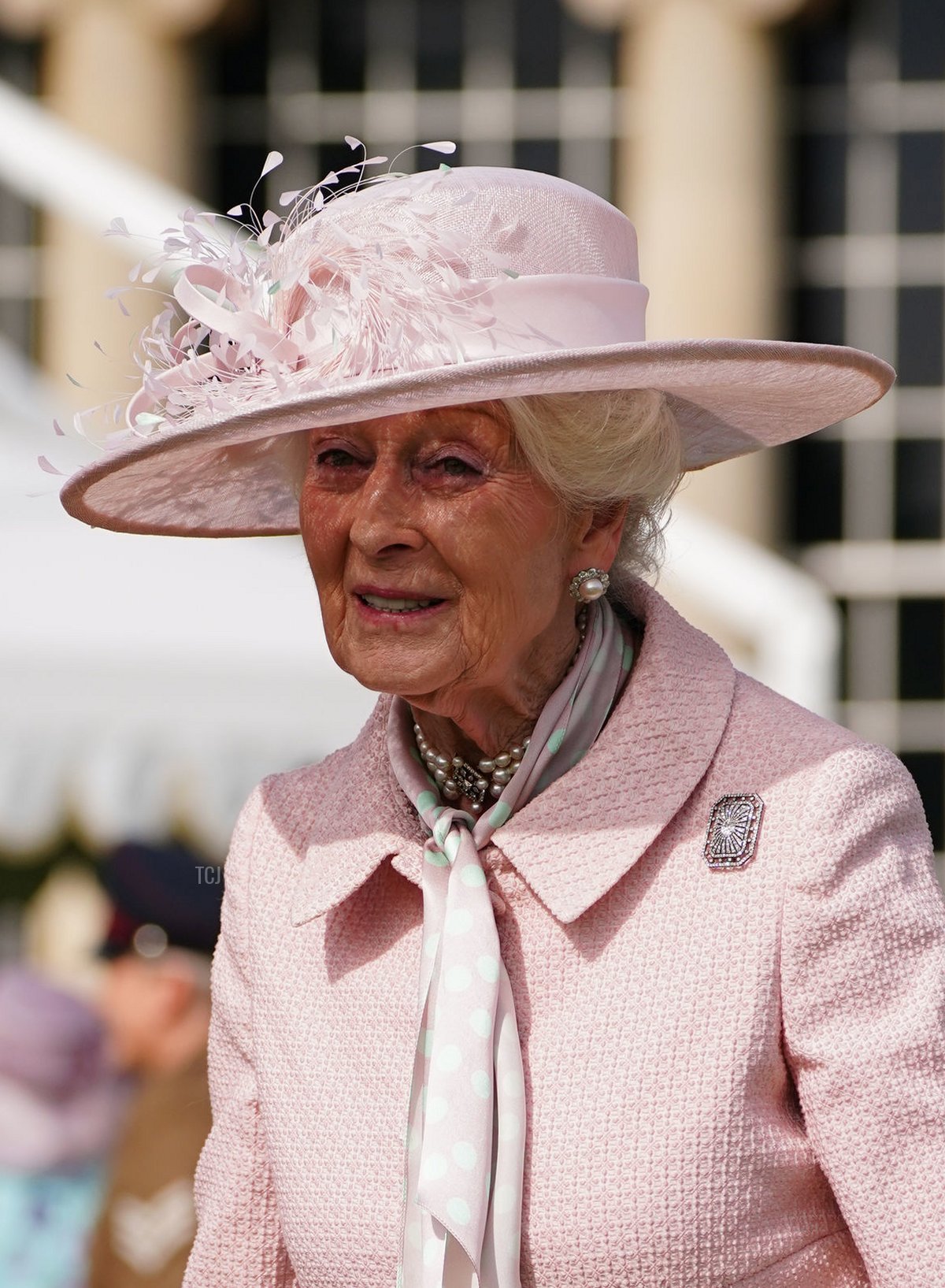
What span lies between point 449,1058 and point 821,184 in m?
8.83

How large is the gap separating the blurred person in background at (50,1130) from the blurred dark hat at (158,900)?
221 mm

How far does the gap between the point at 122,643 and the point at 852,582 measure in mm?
5984

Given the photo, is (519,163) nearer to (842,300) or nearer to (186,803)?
(842,300)

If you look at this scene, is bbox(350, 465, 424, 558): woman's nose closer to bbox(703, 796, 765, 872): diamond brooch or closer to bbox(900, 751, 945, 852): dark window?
bbox(703, 796, 765, 872): diamond brooch

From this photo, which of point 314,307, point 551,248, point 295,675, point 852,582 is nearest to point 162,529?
point 314,307

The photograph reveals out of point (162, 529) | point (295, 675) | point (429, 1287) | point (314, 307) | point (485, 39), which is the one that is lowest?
point (429, 1287)

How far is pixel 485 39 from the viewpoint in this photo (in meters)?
10.4

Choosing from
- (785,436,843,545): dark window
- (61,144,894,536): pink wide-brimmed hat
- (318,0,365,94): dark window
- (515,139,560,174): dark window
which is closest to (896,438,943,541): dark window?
(785,436,843,545): dark window

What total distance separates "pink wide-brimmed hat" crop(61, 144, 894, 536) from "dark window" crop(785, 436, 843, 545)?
813 centimetres

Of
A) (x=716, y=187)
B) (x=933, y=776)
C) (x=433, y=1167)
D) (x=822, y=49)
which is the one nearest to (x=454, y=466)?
(x=433, y=1167)

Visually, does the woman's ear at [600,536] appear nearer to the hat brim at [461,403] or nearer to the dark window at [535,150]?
the hat brim at [461,403]

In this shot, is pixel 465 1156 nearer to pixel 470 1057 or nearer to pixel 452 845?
pixel 470 1057

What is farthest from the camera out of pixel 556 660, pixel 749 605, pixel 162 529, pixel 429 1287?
pixel 749 605

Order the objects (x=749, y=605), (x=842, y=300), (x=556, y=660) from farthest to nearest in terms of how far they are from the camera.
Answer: (x=842, y=300)
(x=749, y=605)
(x=556, y=660)
